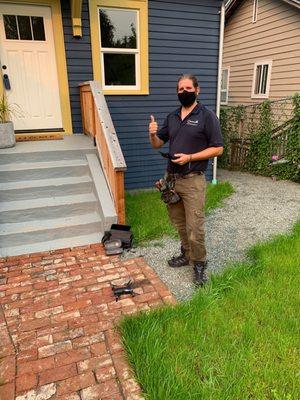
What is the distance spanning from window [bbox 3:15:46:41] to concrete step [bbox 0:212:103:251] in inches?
128

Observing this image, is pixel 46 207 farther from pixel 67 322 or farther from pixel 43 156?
pixel 67 322

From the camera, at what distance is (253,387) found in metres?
1.92

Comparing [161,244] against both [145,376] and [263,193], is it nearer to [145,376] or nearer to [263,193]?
[145,376]

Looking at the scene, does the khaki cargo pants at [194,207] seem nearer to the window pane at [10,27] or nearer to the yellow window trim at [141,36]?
the yellow window trim at [141,36]

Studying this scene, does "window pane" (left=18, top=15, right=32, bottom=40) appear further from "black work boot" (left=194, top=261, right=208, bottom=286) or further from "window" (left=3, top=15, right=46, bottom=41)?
"black work boot" (left=194, top=261, right=208, bottom=286)

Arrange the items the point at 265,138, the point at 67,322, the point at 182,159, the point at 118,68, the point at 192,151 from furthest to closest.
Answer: the point at 265,138 → the point at 118,68 → the point at 192,151 → the point at 182,159 → the point at 67,322

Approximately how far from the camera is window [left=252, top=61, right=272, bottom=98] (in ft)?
31.7

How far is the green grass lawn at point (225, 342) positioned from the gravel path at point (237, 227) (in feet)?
1.20

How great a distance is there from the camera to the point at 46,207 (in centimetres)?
415

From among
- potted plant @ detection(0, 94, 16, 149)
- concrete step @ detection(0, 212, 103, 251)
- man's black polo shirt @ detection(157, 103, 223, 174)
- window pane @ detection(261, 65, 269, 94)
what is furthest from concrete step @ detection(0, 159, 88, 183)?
window pane @ detection(261, 65, 269, 94)

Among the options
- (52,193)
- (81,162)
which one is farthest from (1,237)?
(81,162)

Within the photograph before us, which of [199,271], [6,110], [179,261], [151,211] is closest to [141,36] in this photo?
[6,110]

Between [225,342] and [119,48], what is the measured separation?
17.0 feet

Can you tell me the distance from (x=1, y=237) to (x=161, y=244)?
1.94m
